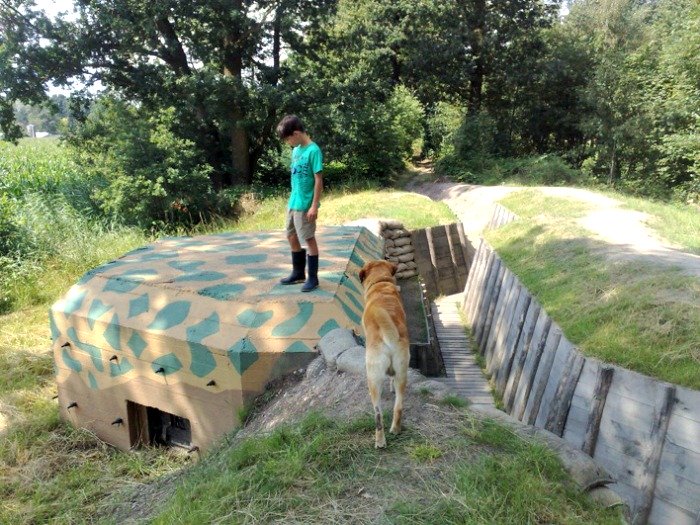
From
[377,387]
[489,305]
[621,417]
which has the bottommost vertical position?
[489,305]

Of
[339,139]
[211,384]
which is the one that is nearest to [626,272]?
[211,384]

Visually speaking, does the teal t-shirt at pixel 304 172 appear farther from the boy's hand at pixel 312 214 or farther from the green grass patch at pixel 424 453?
the green grass patch at pixel 424 453

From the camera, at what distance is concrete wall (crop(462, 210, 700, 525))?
4699mm

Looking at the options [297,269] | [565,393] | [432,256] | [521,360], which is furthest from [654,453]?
[432,256]

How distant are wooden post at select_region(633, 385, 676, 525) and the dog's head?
261cm

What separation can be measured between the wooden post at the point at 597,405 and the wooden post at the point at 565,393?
1.13ft

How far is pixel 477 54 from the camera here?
2848 cm

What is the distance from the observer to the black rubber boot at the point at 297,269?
242 inches

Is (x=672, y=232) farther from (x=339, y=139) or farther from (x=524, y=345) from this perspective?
(x=339, y=139)

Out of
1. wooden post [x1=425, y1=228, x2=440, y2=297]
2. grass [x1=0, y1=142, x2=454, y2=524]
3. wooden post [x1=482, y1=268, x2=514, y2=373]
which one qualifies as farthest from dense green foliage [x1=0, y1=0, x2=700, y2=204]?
wooden post [x1=482, y1=268, x2=514, y2=373]

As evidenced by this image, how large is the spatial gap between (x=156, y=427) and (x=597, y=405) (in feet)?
15.2

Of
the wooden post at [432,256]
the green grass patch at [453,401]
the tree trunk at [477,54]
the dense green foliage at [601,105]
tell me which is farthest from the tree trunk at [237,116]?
the green grass patch at [453,401]

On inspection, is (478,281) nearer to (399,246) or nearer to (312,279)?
(399,246)

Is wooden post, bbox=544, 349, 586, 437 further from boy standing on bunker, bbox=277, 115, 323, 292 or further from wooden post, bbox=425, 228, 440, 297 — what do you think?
wooden post, bbox=425, 228, 440, 297
